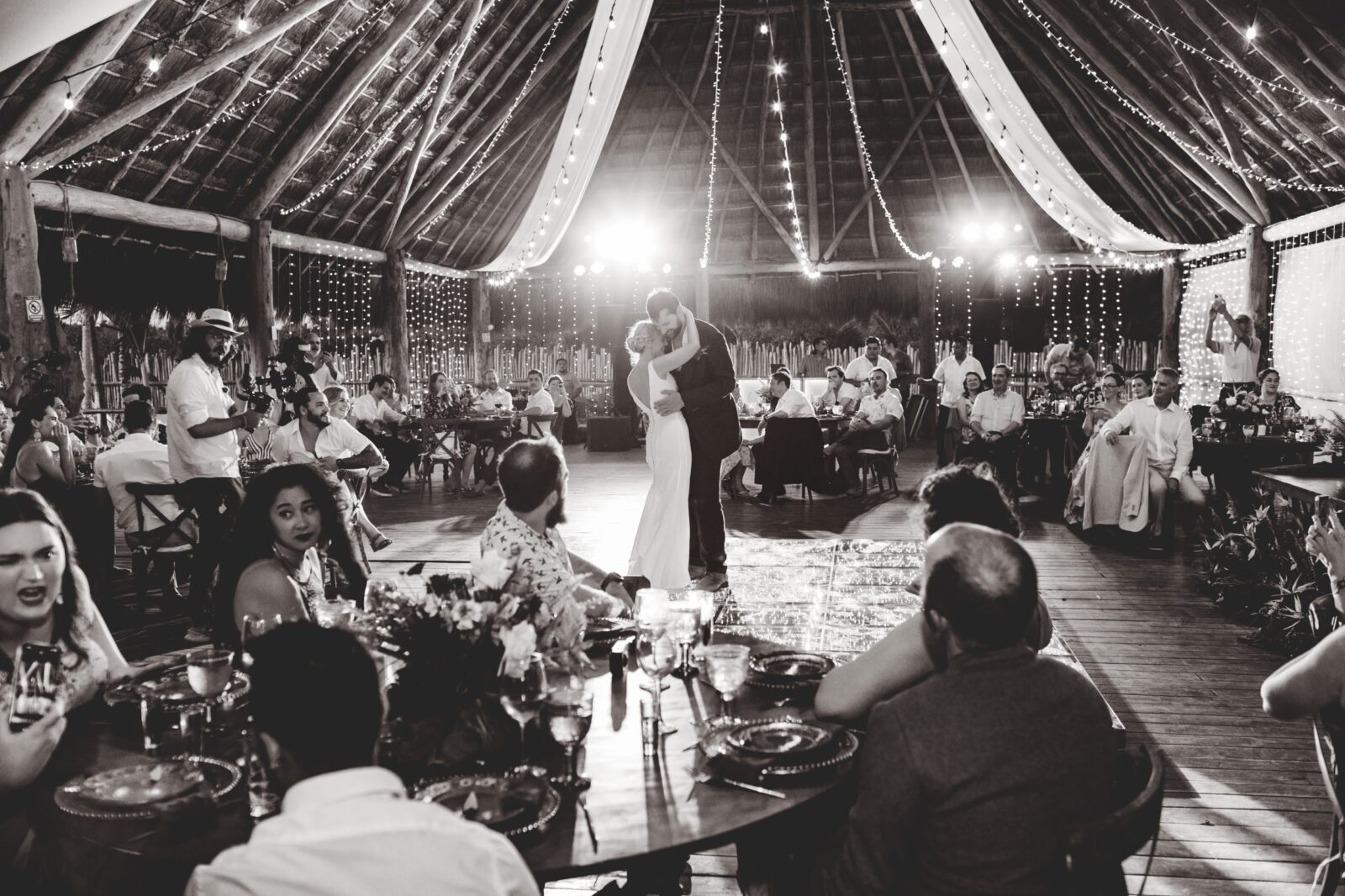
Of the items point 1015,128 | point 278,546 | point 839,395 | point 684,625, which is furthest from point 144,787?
point 839,395

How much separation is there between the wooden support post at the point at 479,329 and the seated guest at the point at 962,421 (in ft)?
27.2

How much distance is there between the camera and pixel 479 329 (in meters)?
17.3

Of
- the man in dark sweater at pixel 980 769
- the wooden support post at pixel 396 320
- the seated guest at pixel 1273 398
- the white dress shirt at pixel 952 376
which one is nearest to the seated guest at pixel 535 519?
the man in dark sweater at pixel 980 769

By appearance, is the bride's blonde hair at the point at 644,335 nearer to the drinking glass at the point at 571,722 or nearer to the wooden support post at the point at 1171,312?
the drinking glass at the point at 571,722

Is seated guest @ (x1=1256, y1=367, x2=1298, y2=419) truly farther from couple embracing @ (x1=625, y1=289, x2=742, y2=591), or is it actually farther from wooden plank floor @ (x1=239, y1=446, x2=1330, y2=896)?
couple embracing @ (x1=625, y1=289, x2=742, y2=591)

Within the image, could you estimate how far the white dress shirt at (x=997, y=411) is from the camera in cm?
948

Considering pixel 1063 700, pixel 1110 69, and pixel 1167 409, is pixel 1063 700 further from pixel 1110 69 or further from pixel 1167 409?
pixel 1110 69

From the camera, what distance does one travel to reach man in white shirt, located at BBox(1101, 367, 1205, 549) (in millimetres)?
7348

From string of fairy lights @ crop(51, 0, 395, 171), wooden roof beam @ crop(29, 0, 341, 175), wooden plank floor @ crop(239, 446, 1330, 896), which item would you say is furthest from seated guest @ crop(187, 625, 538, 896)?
wooden roof beam @ crop(29, 0, 341, 175)

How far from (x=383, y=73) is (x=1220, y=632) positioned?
9.55m

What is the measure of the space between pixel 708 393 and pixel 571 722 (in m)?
3.84

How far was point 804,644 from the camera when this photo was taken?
486 cm

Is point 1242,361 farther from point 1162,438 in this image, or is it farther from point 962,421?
point 1162,438

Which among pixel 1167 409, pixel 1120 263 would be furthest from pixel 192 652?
pixel 1120 263
